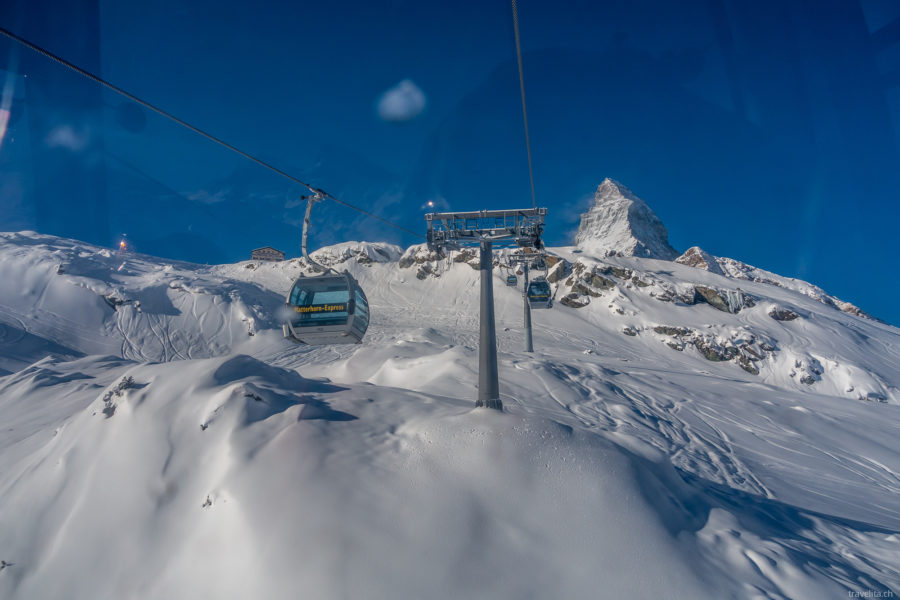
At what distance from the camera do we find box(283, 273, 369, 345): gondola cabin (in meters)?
8.00

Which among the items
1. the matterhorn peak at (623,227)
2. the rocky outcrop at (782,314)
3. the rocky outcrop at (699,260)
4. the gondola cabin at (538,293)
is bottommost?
the rocky outcrop at (782,314)

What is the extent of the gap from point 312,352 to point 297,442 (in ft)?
74.7

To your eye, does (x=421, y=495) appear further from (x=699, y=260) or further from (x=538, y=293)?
(x=699, y=260)

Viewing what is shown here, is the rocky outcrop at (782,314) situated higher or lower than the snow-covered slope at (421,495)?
higher

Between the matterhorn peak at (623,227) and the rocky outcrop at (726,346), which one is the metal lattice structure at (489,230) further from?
the matterhorn peak at (623,227)

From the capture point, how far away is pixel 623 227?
12244cm

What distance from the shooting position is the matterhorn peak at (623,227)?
11626 centimetres

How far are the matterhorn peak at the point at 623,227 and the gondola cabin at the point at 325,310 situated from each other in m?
115

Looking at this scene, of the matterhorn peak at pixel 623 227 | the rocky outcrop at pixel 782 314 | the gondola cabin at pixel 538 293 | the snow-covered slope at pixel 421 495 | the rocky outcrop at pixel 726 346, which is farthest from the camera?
the matterhorn peak at pixel 623 227

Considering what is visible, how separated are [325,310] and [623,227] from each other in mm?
131338

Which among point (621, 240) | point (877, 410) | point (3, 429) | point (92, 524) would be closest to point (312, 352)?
point (3, 429)

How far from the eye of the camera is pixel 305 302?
26.9 ft

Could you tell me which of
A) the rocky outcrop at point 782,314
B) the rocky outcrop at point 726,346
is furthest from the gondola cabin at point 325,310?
the rocky outcrop at point 782,314

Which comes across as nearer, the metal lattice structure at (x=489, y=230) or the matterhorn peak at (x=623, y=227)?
the metal lattice structure at (x=489, y=230)
